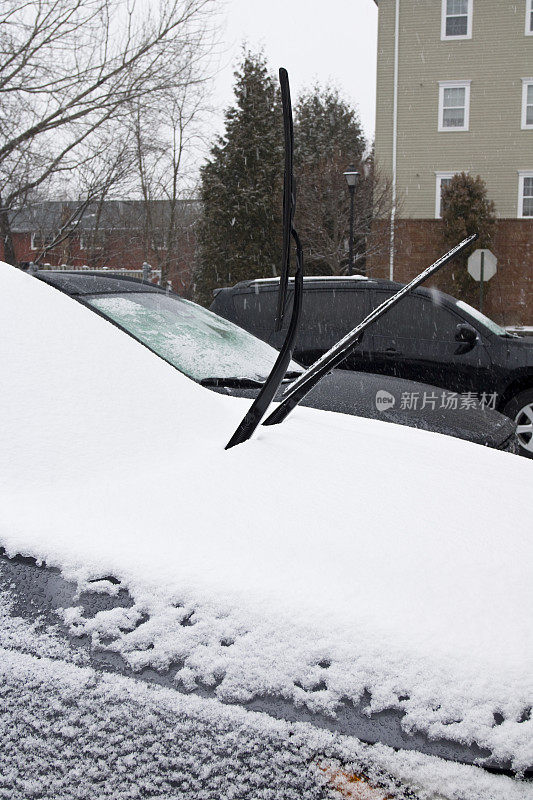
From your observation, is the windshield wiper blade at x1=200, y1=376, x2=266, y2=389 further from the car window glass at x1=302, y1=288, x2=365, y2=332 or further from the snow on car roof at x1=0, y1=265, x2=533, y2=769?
the car window glass at x1=302, y1=288, x2=365, y2=332

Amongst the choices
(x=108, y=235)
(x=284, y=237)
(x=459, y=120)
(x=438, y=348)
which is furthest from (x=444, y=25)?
(x=284, y=237)

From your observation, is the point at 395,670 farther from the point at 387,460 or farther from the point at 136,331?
the point at 136,331

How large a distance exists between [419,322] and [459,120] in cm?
1859

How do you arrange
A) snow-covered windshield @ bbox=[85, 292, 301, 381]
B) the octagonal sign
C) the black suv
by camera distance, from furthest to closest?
the octagonal sign → the black suv → snow-covered windshield @ bbox=[85, 292, 301, 381]

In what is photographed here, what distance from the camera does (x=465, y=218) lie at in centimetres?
2220

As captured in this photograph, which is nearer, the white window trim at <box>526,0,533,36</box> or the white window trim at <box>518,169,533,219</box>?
the white window trim at <box>526,0,533,36</box>

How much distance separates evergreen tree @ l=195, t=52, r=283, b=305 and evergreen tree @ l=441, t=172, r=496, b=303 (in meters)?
6.67

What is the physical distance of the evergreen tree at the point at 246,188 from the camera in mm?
26953

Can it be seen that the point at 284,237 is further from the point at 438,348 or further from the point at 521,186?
the point at 521,186

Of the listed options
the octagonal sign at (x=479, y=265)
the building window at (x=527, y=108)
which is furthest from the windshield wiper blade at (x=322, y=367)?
the building window at (x=527, y=108)

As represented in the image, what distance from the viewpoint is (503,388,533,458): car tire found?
6.90 meters

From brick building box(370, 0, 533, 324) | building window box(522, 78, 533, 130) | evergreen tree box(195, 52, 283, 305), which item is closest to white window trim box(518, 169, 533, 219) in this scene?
brick building box(370, 0, 533, 324)

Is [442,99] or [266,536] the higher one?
[442,99]

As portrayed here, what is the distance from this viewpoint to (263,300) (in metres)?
7.71
